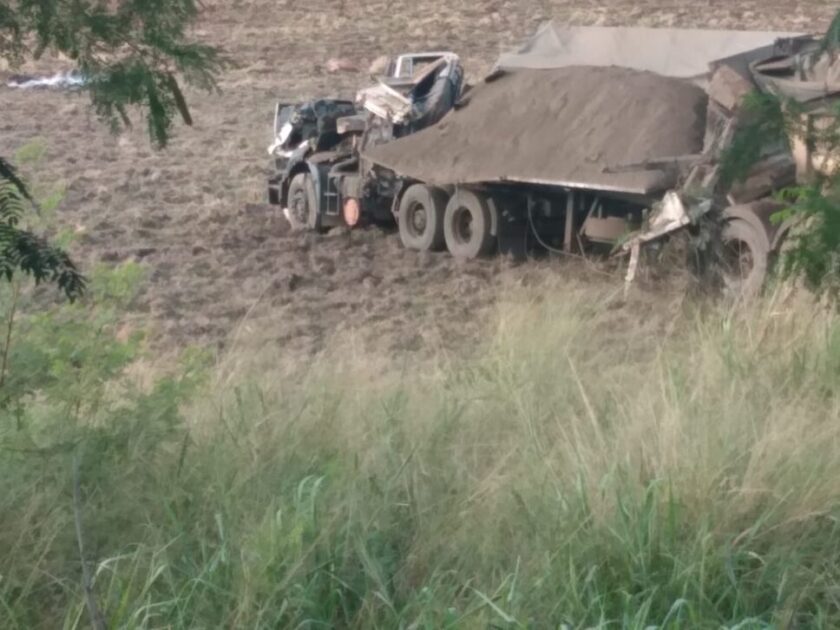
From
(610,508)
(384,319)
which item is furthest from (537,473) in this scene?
(384,319)

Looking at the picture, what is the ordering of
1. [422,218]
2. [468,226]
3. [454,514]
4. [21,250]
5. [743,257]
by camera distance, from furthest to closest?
1. [422,218]
2. [468,226]
3. [743,257]
4. [454,514]
5. [21,250]

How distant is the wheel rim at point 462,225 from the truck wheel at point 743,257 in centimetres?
375

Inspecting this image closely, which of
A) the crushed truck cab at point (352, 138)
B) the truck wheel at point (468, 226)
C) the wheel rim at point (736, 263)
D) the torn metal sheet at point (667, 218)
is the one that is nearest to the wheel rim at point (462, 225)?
the truck wheel at point (468, 226)

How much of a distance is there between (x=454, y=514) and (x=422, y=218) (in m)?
10.9

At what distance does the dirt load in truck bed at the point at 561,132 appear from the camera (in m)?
13.6

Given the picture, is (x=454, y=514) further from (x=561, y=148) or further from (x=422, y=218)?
(x=422, y=218)

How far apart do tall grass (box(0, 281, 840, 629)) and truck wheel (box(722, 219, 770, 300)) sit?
15.5 feet

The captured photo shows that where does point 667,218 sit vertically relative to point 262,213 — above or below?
above

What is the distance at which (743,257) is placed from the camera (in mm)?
12570

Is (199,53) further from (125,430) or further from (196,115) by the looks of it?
(196,115)

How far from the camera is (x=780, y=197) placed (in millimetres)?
8828

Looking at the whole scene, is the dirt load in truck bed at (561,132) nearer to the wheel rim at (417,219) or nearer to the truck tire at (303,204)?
the wheel rim at (417,219)

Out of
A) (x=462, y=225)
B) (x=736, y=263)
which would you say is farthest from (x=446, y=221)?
(x=736, y=263)

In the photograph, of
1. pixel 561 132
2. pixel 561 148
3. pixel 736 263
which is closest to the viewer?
pixel 736 263
